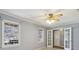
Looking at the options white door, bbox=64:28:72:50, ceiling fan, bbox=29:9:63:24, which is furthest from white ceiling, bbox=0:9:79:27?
white door, bbox=64:28:72:50

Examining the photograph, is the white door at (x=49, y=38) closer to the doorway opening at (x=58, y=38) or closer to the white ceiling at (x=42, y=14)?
the doorway opening at (x=58, y=38)

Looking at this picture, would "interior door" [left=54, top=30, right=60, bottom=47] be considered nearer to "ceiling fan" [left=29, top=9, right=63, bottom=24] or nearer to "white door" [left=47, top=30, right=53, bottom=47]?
"white door" [left=47, top=30, right=53, bottom=47]

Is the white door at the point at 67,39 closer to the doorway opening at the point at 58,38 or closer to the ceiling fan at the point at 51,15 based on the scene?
the doorway opening at the point at 58,38

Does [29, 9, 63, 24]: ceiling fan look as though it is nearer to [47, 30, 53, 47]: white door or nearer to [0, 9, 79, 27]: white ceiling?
[0, 9, 79, 27]: white ceiling

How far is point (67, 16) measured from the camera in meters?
1.74

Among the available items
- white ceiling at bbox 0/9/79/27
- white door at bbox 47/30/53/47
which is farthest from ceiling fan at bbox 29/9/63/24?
white door at bbox 47/30/53/47

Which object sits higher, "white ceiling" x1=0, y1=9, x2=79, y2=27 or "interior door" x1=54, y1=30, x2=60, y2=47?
"white ceiling" x1=0, y1=9, x2=79, y2=27

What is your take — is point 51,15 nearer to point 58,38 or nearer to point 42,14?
point 42,14

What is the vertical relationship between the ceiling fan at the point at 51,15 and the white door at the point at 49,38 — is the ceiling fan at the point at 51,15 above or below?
above

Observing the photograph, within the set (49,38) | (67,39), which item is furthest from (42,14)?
(67,39)

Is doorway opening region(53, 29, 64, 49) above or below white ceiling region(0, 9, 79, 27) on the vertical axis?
below

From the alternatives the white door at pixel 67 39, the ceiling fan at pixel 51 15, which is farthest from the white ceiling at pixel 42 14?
the white door at pixel 67 39
